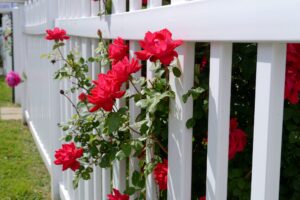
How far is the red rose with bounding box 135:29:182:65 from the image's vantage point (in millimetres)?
1349

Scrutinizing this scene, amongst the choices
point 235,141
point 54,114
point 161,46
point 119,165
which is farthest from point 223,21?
point 54,114

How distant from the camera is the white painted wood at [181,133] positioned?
4.79 feet

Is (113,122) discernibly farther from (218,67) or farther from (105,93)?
(218,67)

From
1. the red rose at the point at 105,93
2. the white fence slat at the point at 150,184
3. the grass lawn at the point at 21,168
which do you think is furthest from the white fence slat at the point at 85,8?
the grass lawn at the point at 21,168

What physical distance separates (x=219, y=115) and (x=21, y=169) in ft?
12.7

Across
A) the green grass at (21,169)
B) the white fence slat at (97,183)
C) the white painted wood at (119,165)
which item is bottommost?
the green grass at (21,169)

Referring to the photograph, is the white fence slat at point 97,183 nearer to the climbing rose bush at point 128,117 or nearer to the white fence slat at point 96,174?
the white fence slat at point 96,174

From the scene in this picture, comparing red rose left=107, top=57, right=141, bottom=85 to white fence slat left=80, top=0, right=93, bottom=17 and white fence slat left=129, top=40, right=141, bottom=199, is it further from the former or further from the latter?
white fence slat left=80, top=0, right=93, bottom=17

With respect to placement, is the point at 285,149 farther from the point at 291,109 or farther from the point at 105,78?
the point at 105,78

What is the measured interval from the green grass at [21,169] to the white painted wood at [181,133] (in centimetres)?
270

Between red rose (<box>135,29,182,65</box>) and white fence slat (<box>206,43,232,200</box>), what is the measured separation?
131 millimetres

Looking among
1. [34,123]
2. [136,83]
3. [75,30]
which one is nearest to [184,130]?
[136,83]

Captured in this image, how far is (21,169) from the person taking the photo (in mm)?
4801

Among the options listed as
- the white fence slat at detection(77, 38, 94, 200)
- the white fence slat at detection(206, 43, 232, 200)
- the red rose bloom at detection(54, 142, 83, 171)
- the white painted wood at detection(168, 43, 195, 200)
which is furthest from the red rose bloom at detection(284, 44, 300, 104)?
the white fence slat at detection(77, 38, 94, 200)
